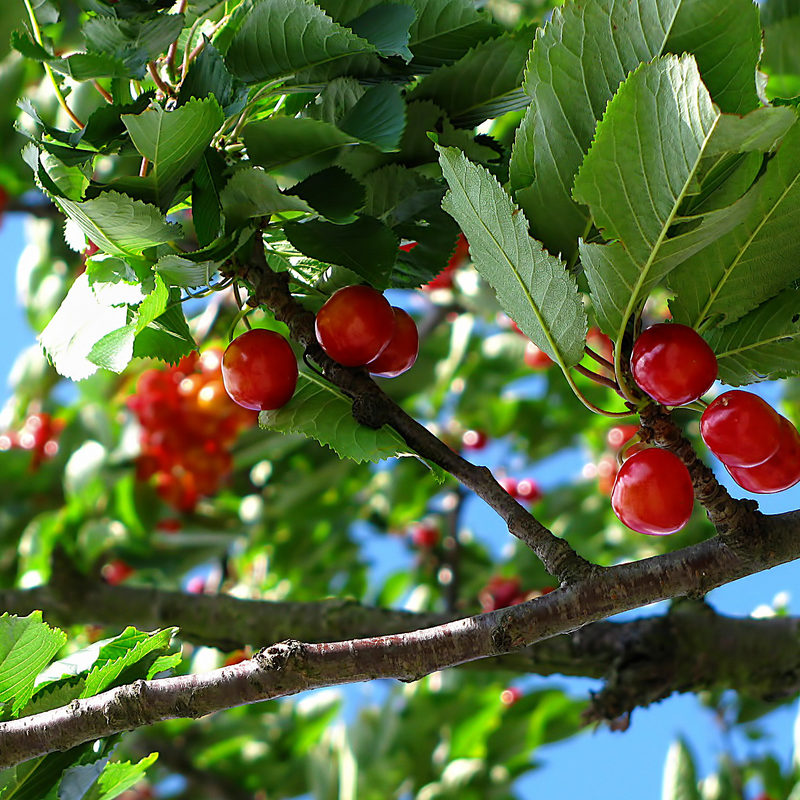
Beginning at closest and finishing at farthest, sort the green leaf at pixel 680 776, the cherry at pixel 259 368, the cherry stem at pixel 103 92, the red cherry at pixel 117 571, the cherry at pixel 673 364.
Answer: the cherry at pixel 673 364 → the cherry at pixel 259 368 → the cherry stem at pixel 103 92 → the green leaf at pixel 680 776 → the red cherry at pixel 117 571

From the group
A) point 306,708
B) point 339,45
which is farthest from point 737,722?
point 339,45

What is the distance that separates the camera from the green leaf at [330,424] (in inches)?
41.1

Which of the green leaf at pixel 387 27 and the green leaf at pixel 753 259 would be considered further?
the green leaf at pixel 387 27

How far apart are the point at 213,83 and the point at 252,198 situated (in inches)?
6.2

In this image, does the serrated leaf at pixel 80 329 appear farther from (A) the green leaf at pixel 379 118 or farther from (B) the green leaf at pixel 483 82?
(B) the green leaf at pixel 483 82

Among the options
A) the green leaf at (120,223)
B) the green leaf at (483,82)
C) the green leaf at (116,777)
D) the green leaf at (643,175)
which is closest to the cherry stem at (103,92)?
the green leaf at (120,223)

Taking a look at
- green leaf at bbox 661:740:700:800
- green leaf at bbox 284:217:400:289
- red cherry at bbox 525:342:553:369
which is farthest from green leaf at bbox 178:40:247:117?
green leaf at bbox 661:740:700:800

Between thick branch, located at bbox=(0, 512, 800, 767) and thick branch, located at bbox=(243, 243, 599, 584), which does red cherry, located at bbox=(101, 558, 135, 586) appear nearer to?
thick branch, located at bbox=(243, 243, 599, 584)

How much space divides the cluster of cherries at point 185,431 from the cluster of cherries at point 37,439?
673 mm

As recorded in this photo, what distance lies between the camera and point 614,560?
11.5 ft

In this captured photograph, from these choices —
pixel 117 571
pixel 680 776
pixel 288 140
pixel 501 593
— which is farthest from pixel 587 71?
pixel 117 571

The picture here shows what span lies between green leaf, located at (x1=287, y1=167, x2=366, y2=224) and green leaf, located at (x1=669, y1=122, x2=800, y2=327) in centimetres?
37

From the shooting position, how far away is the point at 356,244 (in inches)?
43.0

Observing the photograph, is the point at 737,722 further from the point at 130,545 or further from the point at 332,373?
the point at 332,373
